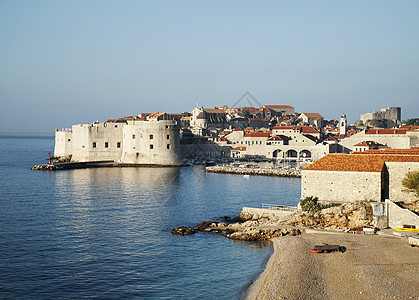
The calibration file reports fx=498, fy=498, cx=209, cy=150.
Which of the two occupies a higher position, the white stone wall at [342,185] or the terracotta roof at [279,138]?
the terracotta roof at [279,138]

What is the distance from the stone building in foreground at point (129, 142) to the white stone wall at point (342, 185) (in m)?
30.7

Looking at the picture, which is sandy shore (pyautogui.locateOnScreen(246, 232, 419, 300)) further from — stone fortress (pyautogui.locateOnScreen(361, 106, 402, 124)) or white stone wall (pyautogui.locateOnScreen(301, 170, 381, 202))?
stone fortress (pyautogui.locateOnScreen(361, 106, 402, 124))

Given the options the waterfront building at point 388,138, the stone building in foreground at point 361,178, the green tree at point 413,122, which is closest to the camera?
the stone building in foreground at point 361,178

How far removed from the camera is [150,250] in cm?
1725

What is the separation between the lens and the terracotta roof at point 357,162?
1895cm

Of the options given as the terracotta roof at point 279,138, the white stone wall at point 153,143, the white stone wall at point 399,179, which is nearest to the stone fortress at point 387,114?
the terracotta roof at point 279,138

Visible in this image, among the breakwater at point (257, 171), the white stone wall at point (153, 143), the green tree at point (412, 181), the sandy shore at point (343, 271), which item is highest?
the white stone wall at point (153, 143)

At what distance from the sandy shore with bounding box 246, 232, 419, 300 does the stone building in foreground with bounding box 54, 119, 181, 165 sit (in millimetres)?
33121

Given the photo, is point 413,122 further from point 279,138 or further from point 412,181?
point 412,181

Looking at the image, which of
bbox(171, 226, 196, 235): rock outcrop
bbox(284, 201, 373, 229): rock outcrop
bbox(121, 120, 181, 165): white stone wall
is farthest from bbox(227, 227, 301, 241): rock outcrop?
bbox(121, 120, 181, 165): white stone wall

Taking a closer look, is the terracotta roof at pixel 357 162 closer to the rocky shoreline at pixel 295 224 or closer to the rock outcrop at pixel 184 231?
the rocky shoreline at pixel 295 224

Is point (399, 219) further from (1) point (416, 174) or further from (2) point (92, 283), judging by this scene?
(2) point (92, 283)

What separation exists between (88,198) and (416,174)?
18.1 meters

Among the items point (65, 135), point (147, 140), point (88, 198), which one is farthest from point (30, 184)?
point (65, 135)
